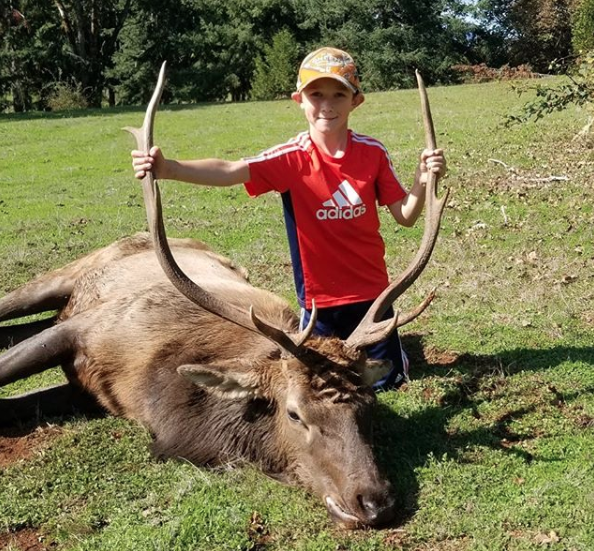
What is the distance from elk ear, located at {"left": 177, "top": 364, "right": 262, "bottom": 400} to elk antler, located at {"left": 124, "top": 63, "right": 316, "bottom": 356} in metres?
0.31

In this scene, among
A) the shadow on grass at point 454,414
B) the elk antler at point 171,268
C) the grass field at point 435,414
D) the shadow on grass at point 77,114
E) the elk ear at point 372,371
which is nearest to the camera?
the grass field at point 435,414

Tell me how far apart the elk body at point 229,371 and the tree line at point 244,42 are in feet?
114

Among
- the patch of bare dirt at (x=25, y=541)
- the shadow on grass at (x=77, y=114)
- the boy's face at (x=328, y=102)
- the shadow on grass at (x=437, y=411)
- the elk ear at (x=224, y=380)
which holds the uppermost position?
the boy's face at (x=328, y=102)

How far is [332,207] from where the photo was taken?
520 cm

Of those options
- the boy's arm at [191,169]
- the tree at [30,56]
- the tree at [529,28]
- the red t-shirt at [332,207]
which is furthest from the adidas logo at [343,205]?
the tree at [529,28]

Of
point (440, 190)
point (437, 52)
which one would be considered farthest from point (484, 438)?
point (437, 52)

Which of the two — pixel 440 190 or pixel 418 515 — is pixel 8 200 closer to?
pixel 440 190

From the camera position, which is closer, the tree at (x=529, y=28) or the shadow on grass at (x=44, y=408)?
the shadow on grass at (x=44, y=408)

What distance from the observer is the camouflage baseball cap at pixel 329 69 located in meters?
4.70

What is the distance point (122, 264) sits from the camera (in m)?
6.50

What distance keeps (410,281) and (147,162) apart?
1.72 meters

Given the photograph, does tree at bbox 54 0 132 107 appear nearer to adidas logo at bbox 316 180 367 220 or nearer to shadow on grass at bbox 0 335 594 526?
shadow on grass at bbox 0 335 594 526

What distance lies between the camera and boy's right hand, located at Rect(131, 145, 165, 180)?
4.31 metres

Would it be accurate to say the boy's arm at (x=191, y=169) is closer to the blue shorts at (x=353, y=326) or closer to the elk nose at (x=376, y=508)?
the blue shorts at (x=353, y=326)
